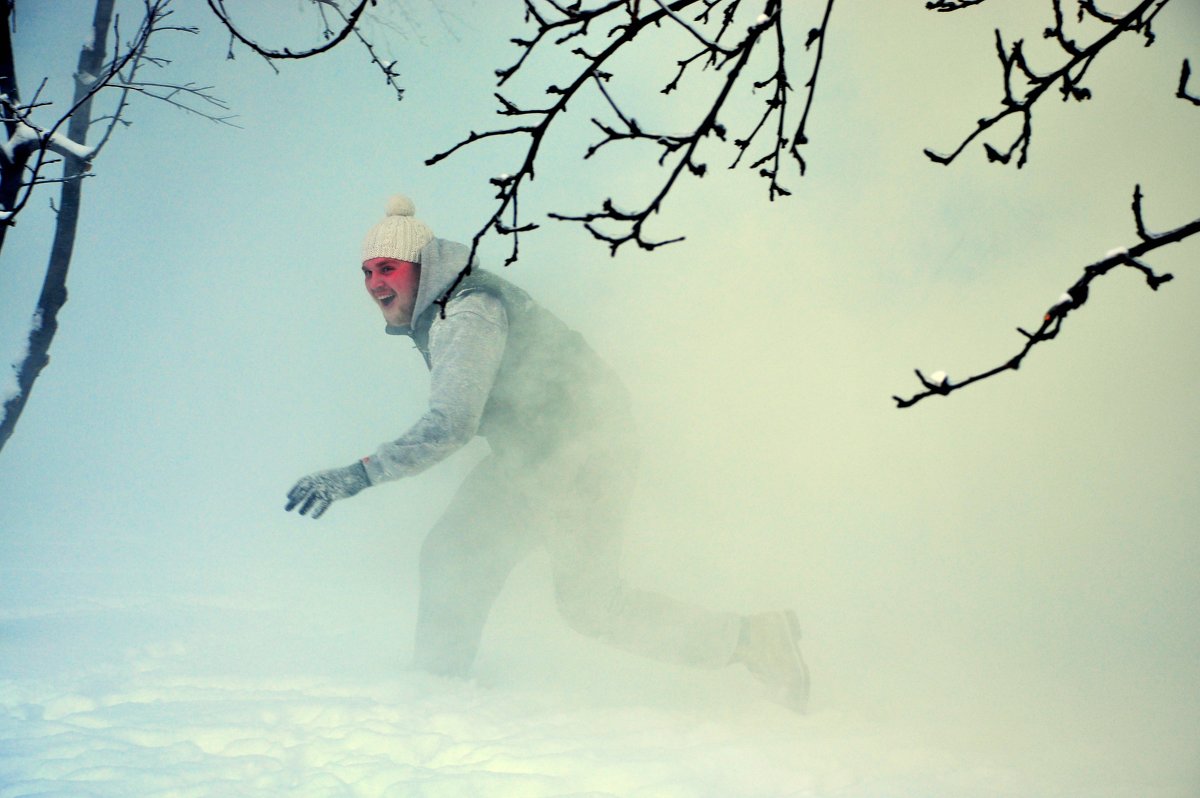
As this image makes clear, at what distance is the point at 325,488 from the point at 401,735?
2.29ft

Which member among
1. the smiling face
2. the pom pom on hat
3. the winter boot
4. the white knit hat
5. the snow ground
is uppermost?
the pom pom on hat

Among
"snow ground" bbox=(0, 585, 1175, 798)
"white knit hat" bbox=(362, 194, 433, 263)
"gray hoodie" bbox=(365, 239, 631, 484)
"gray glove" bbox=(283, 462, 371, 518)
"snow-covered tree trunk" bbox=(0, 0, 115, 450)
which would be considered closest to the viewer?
"snow ground" bbox=(0, 585, 1175, 798)

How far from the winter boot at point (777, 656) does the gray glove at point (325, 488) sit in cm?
133

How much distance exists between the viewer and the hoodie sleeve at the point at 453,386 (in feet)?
6.40

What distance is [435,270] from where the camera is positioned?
2.21 metres

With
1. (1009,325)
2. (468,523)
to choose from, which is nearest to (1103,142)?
(1009,325)

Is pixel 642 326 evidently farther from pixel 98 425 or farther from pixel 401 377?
pixel 98 425

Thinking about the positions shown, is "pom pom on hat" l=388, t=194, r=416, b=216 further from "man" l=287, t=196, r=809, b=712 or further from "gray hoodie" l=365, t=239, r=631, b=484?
"gray hoodie" l=365, t=239, r=631, b=484

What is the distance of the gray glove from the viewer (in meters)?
1.87

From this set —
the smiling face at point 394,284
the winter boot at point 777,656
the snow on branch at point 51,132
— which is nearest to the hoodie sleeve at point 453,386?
the smiling face at point 394,284

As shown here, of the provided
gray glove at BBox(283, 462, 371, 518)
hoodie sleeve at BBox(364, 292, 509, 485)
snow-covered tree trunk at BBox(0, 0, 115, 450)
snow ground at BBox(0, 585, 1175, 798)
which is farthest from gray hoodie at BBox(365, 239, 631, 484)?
snow-covered tree trunk at BBox(0, 0, 115, 450)

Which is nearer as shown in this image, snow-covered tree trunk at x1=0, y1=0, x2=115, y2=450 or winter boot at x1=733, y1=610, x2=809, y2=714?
winter boot at x1=733, y1=610, x2=809, y2=714

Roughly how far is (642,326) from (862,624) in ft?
7.47

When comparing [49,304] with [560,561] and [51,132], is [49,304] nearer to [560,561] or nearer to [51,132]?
[51,132]
